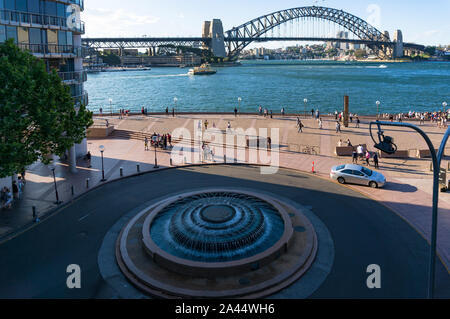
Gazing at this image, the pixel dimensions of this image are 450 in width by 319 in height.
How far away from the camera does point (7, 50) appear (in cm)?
1705

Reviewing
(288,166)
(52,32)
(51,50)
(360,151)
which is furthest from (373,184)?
(52,32)

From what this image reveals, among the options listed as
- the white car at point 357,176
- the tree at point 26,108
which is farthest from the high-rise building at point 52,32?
the white car at point 357,176

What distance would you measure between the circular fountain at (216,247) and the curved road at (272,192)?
123cm

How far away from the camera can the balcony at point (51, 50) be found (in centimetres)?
2295

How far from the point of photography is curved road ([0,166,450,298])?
1234 cm

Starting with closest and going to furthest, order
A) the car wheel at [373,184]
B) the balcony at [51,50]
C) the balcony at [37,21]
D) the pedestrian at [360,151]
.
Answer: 1. the balcony at [37,21]
2. the car wheel at [373,184]
3. the balcony at [51,50]
4. the pedestrian at [360,151]

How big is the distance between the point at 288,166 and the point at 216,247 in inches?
545

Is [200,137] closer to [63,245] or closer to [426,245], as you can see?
[63,245]

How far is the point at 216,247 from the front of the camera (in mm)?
14000

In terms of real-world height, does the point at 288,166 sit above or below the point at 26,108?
below

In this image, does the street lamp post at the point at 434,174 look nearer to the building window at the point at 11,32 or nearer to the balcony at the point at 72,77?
the building window at the point at 11,32

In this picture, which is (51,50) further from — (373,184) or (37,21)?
(373,184)

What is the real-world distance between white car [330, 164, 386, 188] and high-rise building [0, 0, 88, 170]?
1756 cm

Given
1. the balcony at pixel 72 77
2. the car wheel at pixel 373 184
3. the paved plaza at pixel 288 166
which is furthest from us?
the balcony at pixel 72 77
